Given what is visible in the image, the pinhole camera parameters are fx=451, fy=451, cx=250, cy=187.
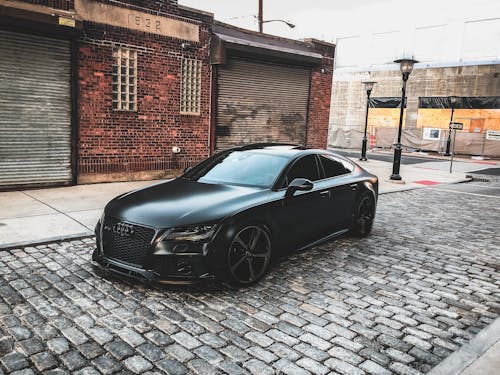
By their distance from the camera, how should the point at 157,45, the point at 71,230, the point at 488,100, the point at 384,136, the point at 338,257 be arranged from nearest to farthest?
1. the point at 338,257
2. the point at 71,230
3. the point at 157,45
4. the point at 488,100
5. the point at 384,136

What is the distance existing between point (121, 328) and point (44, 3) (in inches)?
338

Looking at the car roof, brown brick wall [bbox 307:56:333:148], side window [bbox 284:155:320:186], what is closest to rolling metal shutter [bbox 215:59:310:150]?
brown brick wall [bbox 307:56:333:148]

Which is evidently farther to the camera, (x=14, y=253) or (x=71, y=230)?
(x=71, y=230)

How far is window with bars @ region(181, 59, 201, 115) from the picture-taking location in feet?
42.3

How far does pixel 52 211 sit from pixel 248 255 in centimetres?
482

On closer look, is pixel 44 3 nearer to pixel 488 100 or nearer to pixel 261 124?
pixel 261 124

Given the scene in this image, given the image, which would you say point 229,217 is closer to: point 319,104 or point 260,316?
point 260,316

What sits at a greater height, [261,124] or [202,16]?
[202,16]

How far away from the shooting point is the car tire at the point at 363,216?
276 inches

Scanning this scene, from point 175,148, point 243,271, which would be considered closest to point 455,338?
point 243,271

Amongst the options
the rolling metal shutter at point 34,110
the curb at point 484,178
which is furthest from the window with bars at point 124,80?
the curb at point 484,178

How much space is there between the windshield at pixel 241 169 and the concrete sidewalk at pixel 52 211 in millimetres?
2123

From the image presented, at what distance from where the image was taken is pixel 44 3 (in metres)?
9.81

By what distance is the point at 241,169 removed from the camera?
593 cm
